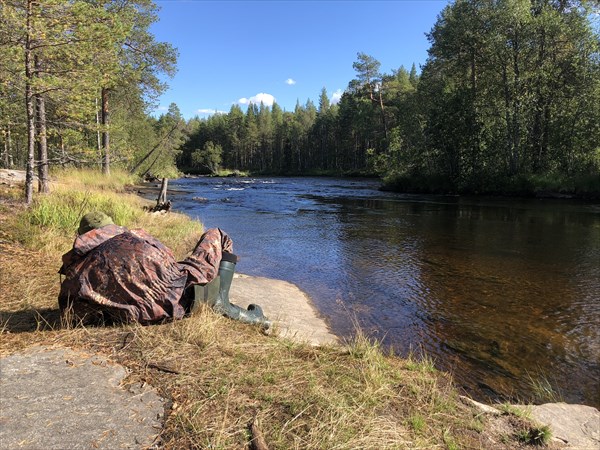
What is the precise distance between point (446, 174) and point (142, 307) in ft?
110

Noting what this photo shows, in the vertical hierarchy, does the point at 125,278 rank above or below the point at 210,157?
below

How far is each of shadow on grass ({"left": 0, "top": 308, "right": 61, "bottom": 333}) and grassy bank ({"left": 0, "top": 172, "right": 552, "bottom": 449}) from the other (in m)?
0.01

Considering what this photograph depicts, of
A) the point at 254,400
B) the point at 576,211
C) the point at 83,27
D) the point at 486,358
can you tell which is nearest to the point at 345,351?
the point at 254,400

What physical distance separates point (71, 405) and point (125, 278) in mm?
1315

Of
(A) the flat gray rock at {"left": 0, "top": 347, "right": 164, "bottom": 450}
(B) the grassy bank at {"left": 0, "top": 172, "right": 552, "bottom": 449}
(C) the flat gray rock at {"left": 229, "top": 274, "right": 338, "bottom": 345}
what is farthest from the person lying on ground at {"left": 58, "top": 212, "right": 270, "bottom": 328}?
(C) the flat gray rock at {"left": 229, "top": 274, "right": 338, "bottom": 345}

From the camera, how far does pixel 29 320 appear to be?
435cm

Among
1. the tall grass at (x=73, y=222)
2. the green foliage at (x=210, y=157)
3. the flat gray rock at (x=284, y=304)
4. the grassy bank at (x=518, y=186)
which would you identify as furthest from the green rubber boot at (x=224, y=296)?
the green foliage at (x=210, y=157)

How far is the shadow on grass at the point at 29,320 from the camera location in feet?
13.3

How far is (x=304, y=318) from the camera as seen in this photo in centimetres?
689

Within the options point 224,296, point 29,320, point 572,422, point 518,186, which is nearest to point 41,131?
point 29,320

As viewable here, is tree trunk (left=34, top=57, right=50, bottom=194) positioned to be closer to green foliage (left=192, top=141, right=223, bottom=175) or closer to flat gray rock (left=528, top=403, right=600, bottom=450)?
flat gray rock (left=528, top=403, right=600, bottom=450)

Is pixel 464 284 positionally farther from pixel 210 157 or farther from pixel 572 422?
pixel 210 157

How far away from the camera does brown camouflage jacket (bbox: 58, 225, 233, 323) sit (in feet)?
12.8

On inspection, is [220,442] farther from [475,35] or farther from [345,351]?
[475,35]
